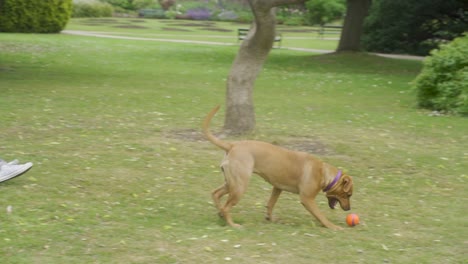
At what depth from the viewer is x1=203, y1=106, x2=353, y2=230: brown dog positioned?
6438 mm

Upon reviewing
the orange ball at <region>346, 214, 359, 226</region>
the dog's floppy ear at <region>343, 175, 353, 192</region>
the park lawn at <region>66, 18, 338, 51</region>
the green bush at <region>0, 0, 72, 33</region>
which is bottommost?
the park lawn at <region>66, 18, 338, 51</region>

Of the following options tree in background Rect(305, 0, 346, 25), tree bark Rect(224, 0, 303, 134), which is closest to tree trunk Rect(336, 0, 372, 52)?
tree bark Rect(224, 0, 303, 134)

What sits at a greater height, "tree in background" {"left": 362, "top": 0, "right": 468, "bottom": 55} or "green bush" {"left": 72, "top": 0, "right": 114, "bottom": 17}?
"tree in background" {"left": 362, "top": 0, "right": 468, "bottom": 55}

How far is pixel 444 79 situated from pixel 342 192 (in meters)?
9.02

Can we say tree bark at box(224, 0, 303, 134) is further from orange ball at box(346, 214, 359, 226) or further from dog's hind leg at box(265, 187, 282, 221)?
orange ball at box(346, 214, 359, 226)

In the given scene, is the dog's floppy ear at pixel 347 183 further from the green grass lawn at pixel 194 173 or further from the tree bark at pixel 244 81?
the tree bark at pixel 244 81

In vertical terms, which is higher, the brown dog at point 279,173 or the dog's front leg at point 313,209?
the brown dog at point 279,173

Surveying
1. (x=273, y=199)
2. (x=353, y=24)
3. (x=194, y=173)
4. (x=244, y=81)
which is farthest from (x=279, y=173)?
(x=353, y=24)

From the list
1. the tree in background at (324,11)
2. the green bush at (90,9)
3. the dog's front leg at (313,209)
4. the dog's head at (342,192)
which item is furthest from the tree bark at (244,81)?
the green bush at (90,9)

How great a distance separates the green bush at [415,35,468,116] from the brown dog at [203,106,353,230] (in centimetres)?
825

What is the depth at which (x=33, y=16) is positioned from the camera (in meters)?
34.1

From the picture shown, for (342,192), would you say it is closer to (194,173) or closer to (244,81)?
(194,173)

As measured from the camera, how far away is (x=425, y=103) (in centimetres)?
1507

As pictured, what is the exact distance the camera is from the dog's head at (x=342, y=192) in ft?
22.1
